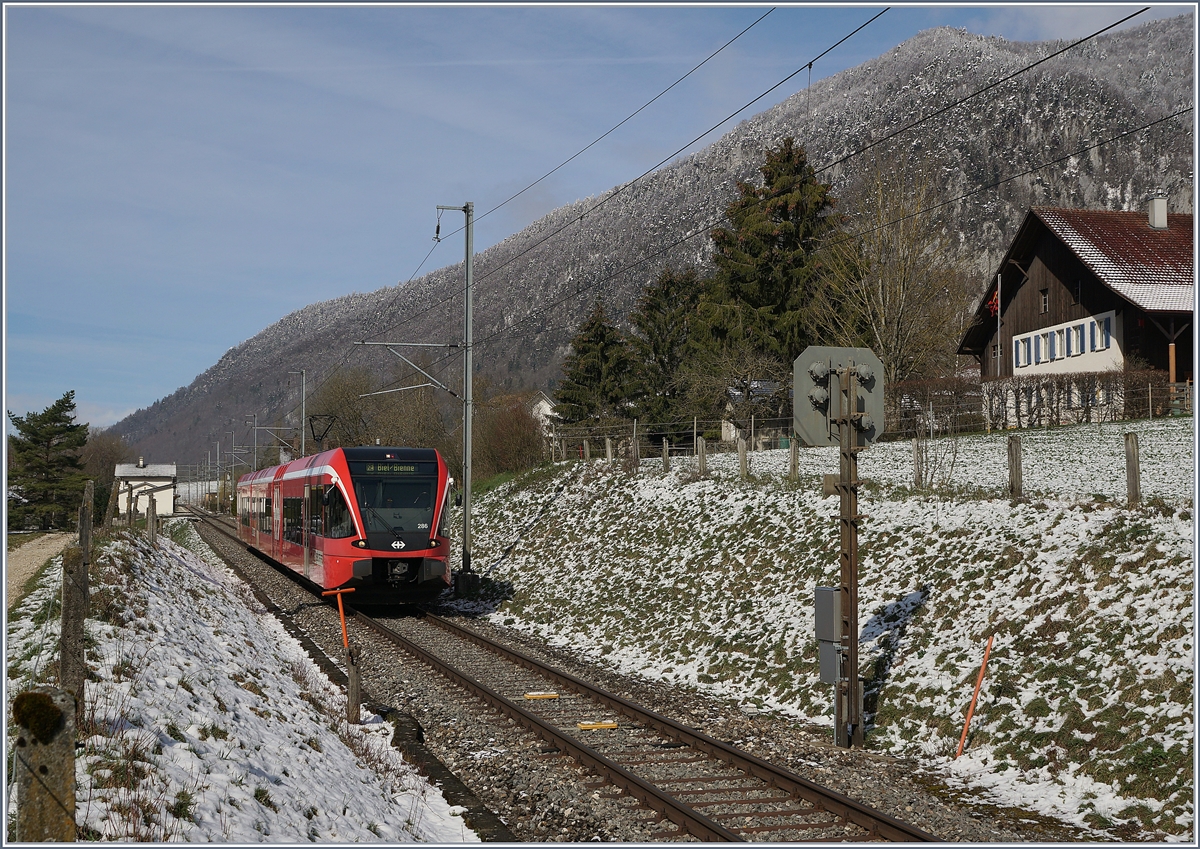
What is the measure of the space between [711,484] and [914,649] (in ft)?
37.9

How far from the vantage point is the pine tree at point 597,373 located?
186 ft

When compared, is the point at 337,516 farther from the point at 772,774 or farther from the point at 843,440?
the point at 772,774

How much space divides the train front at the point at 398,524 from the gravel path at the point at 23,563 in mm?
5527

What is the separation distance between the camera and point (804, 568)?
15.8m

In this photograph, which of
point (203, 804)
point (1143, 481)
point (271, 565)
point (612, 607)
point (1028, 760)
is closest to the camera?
point (203, 804)

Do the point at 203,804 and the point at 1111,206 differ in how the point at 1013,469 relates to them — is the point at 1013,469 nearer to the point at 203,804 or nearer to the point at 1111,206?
the point at 203,804

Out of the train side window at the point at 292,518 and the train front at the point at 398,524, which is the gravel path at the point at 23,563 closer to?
the train side window at the point at 292,518

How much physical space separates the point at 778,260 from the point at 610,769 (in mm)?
34846

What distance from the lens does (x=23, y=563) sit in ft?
66.6

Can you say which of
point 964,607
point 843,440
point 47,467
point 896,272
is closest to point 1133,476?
point 964,607

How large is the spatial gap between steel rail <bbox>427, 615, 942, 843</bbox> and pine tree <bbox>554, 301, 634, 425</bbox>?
43.0 meters

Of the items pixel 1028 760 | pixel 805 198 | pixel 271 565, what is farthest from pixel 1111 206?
pixel 1028 760

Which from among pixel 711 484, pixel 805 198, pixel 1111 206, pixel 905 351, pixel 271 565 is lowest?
pixel 271 565

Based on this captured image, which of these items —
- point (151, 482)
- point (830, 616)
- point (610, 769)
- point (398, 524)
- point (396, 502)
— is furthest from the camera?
point (151, 482)
